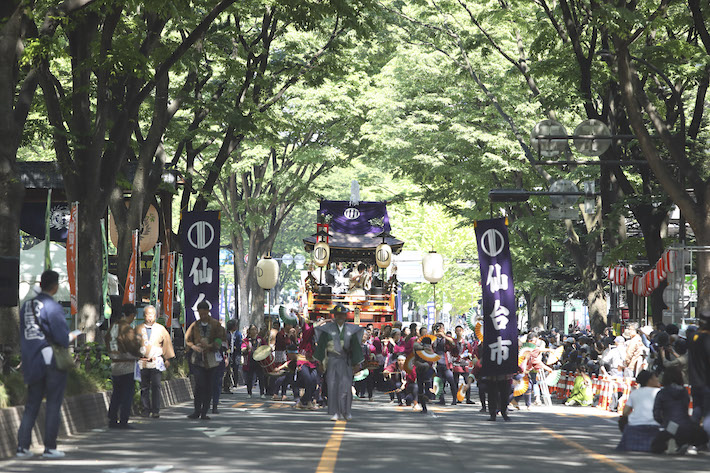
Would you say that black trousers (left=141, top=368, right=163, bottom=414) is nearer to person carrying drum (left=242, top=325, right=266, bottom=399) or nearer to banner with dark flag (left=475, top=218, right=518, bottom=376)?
banner with dark flag (left=475, top=218, right=518, bottom=376)

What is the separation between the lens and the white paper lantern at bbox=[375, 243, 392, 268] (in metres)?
35.7

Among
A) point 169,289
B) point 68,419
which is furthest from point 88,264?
point 68,419

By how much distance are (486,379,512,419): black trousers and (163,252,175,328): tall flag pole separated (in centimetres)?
796

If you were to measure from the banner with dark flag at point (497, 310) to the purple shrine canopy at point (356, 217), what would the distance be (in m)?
17.8

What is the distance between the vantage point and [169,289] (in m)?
25.0

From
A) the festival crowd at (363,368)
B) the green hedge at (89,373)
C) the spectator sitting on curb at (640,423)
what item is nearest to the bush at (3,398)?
the green hedge at (89,373)

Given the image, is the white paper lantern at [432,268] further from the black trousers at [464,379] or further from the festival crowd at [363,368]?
the black trousers at [464,379]

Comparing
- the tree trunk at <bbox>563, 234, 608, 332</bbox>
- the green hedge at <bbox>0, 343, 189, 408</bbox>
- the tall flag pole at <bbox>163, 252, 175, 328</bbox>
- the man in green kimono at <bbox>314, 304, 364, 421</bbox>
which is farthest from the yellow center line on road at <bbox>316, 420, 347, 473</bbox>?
the tree trunk at <bbox>563, 234, 608, 332</bbox>

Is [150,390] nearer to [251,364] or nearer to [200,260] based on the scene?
[200,260]

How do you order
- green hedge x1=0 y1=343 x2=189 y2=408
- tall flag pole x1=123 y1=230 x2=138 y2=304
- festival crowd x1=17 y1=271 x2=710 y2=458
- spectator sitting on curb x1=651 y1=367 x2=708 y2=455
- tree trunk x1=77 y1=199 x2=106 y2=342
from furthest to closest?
1. tall flag pole x1=123 y1=230 x2=138 y2=304
2. tree trunk x1=77 y1=199 x2=106 y2=342
3. green hedge x1=0 y1=343 x2=189 y2=408
4. spectator sitting on curb x1=651 y1=367 x2=708 y2=455
5. festival crowd x1=17 y1=271 x2=710 y2=458

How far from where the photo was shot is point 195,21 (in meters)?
23.6

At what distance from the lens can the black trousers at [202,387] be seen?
17.5m

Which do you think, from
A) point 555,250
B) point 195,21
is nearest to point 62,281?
point 195,21

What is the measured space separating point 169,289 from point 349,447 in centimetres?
1261
